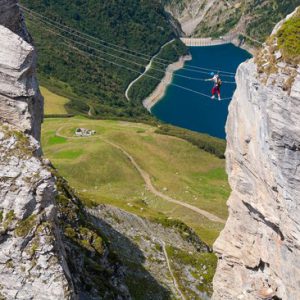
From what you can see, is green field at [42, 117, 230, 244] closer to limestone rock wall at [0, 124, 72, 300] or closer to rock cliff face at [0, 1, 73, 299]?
rock cliff face at [0, 1, 73, 299]

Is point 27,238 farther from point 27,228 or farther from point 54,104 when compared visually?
point 54,104

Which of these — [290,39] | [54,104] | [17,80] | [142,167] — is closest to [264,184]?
[290,39]

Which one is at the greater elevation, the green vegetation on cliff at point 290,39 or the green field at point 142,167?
the green vegetation on cliff at point 290,39

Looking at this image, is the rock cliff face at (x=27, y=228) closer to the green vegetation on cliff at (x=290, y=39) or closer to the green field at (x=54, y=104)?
the green vegetation on cliff at (x=290, y=39)

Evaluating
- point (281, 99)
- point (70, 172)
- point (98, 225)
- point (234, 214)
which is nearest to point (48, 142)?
point (70, 172)

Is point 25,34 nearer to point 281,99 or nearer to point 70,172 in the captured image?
point 281,99

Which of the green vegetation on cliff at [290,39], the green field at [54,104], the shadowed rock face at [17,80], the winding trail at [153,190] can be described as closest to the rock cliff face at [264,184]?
the green vegetation on cliff at [290,39]

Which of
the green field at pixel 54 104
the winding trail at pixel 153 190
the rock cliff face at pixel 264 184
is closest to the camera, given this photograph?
the rock cliff face at pixel 264 184
